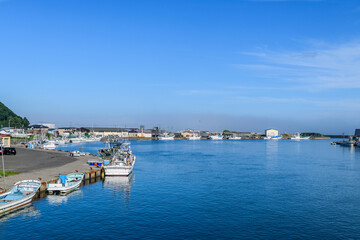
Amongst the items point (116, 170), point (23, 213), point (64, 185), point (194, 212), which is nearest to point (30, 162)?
point (116, 170)

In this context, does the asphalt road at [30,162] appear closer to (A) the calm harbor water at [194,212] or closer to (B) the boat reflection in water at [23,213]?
(A) the calm harbor water at [194,212]

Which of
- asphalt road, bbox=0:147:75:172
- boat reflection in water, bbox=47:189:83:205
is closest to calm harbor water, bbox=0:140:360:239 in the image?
boat reflection in water, bbox=47:189:83:205

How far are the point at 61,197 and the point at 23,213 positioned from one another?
7716 millimetres

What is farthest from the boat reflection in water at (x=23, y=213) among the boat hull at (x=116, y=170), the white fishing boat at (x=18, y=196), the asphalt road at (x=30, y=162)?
the boat hull at (x=116, y=170)

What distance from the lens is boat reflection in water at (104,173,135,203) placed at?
141 ft

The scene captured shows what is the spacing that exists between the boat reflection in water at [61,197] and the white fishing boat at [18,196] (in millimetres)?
2421

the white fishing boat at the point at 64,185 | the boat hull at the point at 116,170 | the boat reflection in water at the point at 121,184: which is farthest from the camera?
the boat hull at the point at 116,170

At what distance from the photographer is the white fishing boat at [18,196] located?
30.7 metres

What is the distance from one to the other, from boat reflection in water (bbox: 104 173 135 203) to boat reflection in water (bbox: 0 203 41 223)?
34.8 ft

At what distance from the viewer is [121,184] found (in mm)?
49844

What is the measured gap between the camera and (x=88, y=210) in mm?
33469

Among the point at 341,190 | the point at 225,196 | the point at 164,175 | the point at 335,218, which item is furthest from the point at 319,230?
the point at 164,175

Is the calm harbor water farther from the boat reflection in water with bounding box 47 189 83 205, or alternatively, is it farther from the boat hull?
the boat hull

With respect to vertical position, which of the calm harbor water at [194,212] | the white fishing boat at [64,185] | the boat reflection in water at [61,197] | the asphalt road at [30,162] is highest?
the asphalt road at [30,162]
